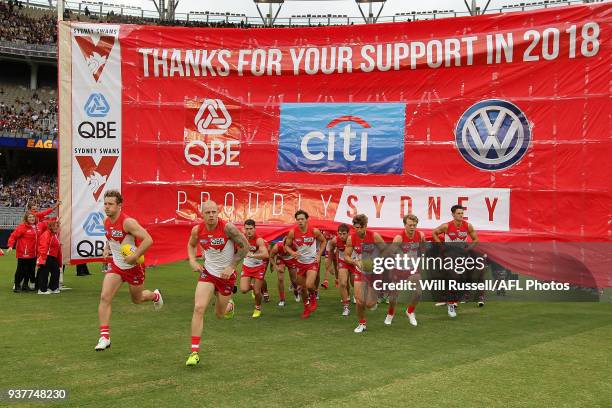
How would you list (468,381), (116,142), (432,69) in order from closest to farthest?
(468,381) < (432,69) < (116,142)

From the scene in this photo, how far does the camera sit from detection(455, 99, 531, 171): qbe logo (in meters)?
11.8

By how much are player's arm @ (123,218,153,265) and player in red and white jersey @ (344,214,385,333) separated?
3.65 meters

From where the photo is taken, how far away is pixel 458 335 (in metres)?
9.70

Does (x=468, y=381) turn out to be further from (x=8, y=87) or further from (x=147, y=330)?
(x=8, y=87)

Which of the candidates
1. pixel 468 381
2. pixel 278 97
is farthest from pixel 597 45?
pixel 468 381

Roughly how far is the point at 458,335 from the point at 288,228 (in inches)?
176

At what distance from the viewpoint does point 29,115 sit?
44.9 m

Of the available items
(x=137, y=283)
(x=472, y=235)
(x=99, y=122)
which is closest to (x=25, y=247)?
(x=99, y=122)

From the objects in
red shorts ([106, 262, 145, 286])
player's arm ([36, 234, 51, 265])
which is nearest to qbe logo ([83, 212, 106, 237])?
player's arm ([36, 234, 51, 265])

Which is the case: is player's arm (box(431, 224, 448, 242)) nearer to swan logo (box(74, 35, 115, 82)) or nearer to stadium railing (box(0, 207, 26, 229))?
swan logo (box(74, 35, 115, 82))

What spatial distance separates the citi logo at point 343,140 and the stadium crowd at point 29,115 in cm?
3540

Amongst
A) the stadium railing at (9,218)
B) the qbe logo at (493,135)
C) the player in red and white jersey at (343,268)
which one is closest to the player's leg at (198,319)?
the player in red and white jersey at (343,268)

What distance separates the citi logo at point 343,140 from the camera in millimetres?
12469

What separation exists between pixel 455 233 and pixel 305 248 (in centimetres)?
302
